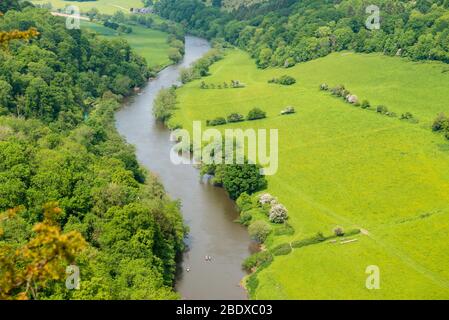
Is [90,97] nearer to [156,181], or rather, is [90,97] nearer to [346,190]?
[156,181]

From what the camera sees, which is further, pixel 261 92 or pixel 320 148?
pixel 261 92

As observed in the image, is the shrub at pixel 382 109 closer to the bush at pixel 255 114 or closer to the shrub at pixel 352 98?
the shrub at pixel 352 98

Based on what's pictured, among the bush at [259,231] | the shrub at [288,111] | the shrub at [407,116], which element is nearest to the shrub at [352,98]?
the shrub at [407,116]

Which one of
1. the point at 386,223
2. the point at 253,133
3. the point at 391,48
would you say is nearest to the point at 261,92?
the point at 253,133

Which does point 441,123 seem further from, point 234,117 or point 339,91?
point 234,117

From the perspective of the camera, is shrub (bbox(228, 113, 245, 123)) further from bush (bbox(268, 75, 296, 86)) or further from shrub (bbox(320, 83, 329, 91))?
bush (bbox(268, 75, 296, 86))

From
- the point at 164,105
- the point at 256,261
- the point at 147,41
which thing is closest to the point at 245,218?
the point at 256,261
